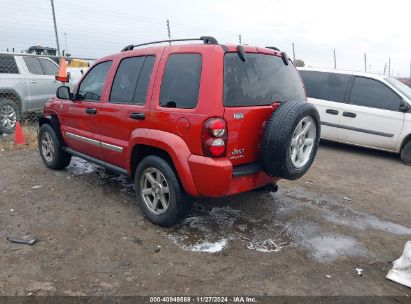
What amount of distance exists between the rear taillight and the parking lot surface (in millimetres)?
938

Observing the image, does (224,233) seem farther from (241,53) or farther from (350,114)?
(350,114)

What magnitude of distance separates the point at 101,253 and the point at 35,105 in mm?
6716

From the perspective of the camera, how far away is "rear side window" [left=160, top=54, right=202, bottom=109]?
342 centimetres

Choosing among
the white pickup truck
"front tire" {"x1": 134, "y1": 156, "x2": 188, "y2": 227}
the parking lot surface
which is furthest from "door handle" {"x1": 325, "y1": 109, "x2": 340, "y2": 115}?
the white pickup truck

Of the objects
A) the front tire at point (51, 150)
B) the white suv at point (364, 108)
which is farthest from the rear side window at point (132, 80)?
the white suv at point (364, 108)

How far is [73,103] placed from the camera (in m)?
5.00

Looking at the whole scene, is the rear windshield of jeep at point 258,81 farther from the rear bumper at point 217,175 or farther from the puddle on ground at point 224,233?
the puddle on ground at point 224,233

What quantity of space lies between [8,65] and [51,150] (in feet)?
11.8

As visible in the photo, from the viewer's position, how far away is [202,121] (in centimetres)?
326

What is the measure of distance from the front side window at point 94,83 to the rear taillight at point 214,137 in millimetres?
1874

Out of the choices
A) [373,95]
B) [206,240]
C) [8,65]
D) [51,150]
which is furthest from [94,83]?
[373,95]

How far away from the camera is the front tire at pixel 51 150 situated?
5.57 metres

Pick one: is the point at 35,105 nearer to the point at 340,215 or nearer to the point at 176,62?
the point at 176,62

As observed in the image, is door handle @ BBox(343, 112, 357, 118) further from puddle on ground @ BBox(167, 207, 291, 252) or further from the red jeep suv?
puddle on ground @ BBox(167, 207, 291, 252)
